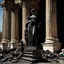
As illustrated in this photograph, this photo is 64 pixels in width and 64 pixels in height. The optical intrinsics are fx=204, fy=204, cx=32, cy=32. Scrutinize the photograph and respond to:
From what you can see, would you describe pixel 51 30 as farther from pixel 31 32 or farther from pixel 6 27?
pixel 6 27

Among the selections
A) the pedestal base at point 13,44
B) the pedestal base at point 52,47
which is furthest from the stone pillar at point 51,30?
the pedestal base at point 13,44

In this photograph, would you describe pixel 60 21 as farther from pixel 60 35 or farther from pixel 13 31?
pixel 13 31

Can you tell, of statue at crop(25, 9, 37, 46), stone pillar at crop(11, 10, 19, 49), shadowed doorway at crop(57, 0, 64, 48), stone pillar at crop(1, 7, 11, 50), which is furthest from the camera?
stone pillar at crop(1, 7, 11, 50)

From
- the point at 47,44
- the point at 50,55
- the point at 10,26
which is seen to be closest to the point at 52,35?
the point at 47,44

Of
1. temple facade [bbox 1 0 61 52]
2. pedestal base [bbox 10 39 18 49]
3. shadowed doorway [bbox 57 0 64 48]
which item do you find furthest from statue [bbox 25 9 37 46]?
pedestal base [bbox 10 39 18 49]

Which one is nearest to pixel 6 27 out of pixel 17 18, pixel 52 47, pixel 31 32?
pixel 17 18

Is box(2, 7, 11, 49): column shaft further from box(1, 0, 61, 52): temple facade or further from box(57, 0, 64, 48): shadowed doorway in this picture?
box(57, 0, 64, 48): shadowed doorway

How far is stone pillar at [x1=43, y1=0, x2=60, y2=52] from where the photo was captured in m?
21.7

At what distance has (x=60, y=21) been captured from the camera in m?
27.5

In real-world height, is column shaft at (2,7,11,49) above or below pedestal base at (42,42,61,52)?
above

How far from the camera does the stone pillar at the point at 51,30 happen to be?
2175 cm

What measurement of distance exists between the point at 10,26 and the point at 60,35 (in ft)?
31.2

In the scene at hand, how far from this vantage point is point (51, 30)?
73.0ft

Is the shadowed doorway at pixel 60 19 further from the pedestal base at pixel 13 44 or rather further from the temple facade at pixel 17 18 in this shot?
the pedestal base at pixel 13 44
